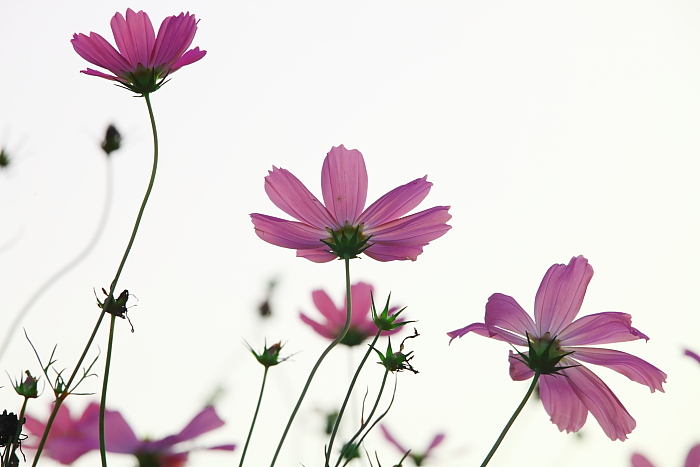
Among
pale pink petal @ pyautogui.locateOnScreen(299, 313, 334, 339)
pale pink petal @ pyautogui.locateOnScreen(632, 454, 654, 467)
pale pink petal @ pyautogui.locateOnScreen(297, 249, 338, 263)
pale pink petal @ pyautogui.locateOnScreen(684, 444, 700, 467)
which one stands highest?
pale pink petal @ pyautogui.locateOnScreen(297, 249, 338, 263)

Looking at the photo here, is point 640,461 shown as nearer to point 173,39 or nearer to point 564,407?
point 564,407

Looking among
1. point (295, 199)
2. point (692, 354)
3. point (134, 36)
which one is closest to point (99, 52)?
point (134, 36)

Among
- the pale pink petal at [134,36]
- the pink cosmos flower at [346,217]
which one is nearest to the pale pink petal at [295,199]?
the pink cosmos flower at [346,217]

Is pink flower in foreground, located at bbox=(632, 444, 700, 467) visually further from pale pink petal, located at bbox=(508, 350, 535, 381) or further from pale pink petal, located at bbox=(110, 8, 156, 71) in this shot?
pale pink petal, located at bbox=(110, 8, 156, 71)

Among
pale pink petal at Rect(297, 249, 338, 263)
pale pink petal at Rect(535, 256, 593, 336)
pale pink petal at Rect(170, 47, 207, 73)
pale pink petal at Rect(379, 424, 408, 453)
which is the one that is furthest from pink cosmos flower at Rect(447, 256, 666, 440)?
pale pink petal at Rect(379, 424, 408, 453)

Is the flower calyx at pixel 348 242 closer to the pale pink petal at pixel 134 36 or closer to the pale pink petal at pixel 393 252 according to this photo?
the pale pink petal at pixel 393 252

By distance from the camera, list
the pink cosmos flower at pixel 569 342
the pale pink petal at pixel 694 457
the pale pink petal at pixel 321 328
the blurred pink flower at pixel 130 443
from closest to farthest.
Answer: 1. the blurred pink flower at pixel 130 443
2. the pink cosmos flower at pixel 569 342
3. the pale pink petal at pixel 694 457
4. the pale pink petal at pixel 321 328

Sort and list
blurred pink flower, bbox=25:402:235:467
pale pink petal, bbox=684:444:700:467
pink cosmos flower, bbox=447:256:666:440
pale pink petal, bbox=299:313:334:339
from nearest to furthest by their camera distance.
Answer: blurred pink flower, bbox=25:402:235:467, pink cosmos flower, bbox=447:256:666:440, pale pink petal, bbox=684:444:700:467, pale pink petal, bbox=299:313:334:339
